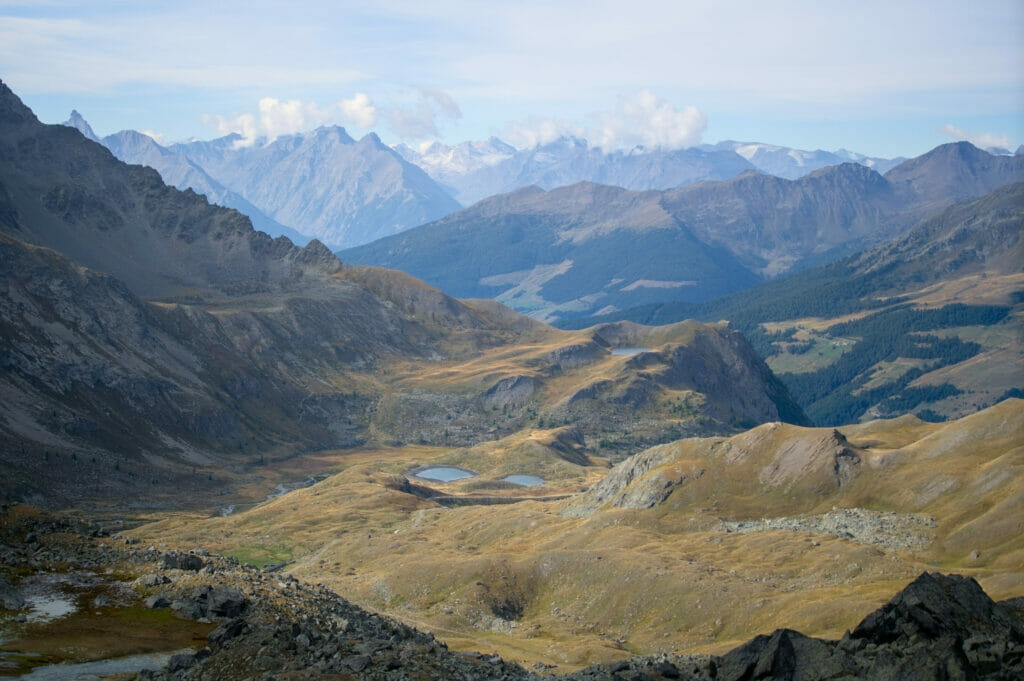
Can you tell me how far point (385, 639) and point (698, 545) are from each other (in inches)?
2548

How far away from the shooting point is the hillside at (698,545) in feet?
291

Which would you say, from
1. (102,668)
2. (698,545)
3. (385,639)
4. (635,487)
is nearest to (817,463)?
(698,545)

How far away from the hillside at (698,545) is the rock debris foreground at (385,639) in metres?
24.9

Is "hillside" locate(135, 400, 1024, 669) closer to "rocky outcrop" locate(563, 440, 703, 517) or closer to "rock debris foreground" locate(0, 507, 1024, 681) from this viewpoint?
"rocky outcrop" locate(563, 440, 703, 517)

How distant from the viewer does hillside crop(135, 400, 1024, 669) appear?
88.8 meters

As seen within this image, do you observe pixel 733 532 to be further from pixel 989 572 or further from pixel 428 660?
pixel 428 660

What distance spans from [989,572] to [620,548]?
40509 mm

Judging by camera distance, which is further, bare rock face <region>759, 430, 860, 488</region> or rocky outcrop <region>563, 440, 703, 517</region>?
rocky outcrop <region>563, 440, 703, 517</region>

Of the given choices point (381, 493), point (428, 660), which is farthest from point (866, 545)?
point (381, 493)

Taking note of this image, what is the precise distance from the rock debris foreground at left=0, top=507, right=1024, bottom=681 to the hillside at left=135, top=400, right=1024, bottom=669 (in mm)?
24895

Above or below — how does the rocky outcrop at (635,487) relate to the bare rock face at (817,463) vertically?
below

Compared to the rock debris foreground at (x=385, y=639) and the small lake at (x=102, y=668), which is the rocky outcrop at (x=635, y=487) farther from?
the small lake at (x=102, y=668)

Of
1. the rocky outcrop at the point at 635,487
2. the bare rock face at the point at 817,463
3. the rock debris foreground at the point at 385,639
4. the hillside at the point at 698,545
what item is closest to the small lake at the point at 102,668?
the rock debris foreground at the point at 385,639

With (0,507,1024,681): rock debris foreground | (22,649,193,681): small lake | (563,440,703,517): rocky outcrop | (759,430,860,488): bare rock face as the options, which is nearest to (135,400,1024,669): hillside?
(759,430,860,488): bare rock face
